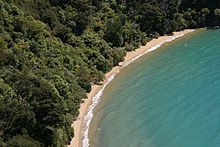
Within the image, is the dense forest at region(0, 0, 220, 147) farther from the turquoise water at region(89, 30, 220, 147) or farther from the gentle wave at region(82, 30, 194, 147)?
the turquoise water at region(89, 30, 220, 147)

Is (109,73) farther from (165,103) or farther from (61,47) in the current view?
(165,103)

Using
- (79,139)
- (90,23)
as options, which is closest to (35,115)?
(79,139)

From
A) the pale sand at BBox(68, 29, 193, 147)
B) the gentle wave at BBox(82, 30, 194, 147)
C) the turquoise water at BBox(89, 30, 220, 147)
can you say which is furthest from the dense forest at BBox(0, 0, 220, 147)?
the turquoise water at BBox(89, 30, 220, 147)

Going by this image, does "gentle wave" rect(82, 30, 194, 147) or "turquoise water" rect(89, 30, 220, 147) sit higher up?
"gentle wave" rect(82, 30, 194, 147)

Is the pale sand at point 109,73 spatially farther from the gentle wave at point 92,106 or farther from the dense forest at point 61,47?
the dense forest at point 61,47

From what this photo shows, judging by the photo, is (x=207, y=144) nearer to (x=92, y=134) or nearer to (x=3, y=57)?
(x=92, y=134)

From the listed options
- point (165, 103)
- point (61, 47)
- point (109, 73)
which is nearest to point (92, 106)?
point (165, 103)

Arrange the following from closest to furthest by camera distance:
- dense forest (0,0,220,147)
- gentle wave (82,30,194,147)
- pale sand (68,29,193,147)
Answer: dense forest (0,0,220,147)
gentle wave (82,30,194,147)
pale sand (68,29,193,147)
